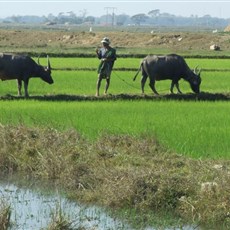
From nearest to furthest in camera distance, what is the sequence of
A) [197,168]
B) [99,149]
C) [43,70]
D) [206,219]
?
[206,219] → [197,168] → [99,149] → [43,70]

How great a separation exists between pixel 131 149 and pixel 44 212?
1.79 meters

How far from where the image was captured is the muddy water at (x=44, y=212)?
18.6ft

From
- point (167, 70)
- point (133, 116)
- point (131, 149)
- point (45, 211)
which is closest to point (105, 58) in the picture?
point (167, 70)

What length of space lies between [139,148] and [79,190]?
1.12 meters

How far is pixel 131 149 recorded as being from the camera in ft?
25.2

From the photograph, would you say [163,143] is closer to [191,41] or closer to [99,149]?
[99,149]

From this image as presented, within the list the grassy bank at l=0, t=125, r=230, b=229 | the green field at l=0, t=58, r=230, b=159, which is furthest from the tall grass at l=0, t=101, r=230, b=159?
the grassy bank at l=0, t=125, r=230, b=229

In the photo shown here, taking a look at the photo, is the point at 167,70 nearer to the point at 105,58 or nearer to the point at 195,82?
the point at 195,82

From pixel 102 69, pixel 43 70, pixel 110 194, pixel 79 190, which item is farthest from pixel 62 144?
pixel 43 70

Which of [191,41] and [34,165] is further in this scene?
[191,41]

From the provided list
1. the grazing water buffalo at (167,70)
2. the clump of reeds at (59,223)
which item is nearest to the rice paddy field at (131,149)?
the grazing water buffalo at (167,70)

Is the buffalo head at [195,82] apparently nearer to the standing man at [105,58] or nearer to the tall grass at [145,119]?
the tall grass at [145,119]

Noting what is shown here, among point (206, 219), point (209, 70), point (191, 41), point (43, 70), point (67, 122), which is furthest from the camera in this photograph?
point (191, 41)

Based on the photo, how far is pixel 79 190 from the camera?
22.2 ft
